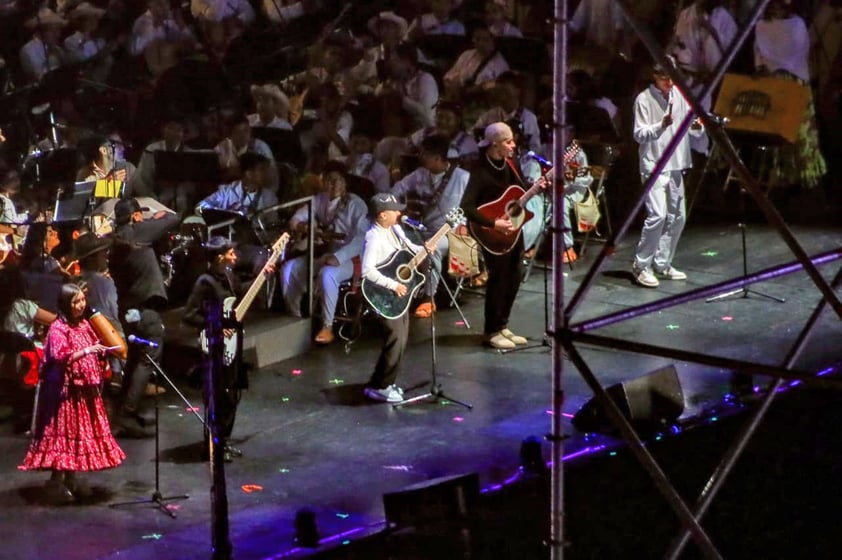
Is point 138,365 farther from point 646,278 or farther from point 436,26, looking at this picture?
point 436,26

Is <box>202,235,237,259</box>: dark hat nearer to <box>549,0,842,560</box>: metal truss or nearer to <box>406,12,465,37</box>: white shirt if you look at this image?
<box>549,0,842,560</box>: metal truss

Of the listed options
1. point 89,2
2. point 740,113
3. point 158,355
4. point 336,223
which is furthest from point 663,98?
point 89,2

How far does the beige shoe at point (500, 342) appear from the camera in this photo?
1216 centimetres

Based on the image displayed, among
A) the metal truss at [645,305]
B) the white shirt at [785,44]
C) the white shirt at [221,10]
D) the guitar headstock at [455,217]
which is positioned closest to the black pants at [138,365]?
the guitar headstock at [455,217]

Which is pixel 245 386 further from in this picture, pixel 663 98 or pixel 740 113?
pixel 740 113

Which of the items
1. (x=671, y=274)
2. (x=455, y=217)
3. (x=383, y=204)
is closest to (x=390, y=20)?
(x=671, y=274)

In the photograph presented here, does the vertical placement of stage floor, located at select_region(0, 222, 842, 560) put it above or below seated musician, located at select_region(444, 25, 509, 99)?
below

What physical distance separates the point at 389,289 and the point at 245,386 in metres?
2.43

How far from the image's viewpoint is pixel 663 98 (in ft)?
42.8

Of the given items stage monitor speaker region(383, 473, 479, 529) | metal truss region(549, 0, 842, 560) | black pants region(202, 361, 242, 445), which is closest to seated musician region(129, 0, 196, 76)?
black pants region(202, 361, 242, 445)

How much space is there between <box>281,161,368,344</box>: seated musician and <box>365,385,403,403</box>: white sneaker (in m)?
1.40

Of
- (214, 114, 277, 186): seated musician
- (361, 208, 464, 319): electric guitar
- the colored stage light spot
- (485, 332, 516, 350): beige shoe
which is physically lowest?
the colored stage light spot

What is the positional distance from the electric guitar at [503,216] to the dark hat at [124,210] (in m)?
2.80

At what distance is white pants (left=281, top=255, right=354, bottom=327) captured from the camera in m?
12.3
